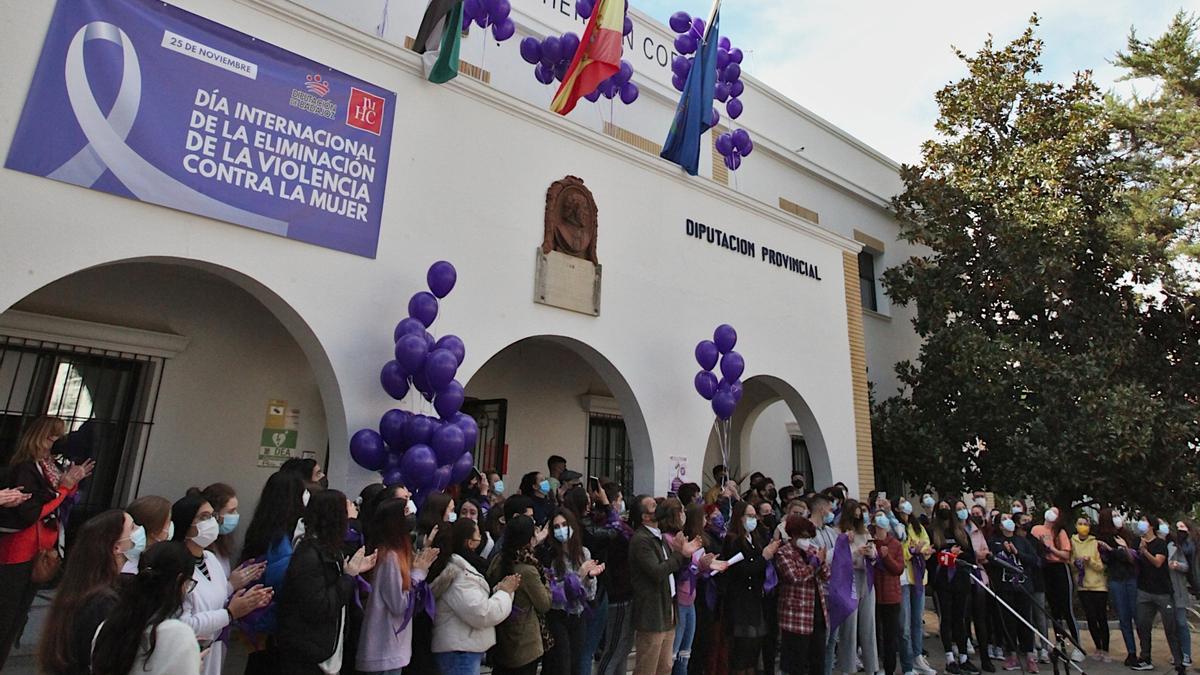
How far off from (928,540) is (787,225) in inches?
209

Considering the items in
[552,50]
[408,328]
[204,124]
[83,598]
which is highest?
[552,50]

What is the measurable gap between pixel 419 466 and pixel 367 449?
570 mm

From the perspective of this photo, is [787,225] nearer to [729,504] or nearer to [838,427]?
[838,427]

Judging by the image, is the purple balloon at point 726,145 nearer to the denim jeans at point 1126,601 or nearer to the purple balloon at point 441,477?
the purple balloon at point 441,477

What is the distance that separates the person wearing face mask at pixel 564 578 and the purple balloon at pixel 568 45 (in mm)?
6240

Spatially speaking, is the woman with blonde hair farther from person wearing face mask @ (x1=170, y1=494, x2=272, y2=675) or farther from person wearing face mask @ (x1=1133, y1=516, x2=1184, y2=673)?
person wearing face mask @ (x1=1133, y1=516, x2=1184, y2=673)

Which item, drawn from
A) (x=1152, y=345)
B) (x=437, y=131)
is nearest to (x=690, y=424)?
(x=437, y=131)

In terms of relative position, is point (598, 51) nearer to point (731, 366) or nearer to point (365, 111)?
point (365, 111)

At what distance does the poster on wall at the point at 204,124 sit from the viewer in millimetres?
5102

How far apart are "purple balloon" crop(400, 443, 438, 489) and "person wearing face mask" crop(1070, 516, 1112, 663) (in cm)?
768

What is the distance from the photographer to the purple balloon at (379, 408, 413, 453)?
19.7 ft

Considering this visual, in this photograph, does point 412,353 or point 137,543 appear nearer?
point 137,543

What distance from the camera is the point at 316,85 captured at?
6.41 meters

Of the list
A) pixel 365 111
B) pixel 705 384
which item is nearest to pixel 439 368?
pixel 365 111
